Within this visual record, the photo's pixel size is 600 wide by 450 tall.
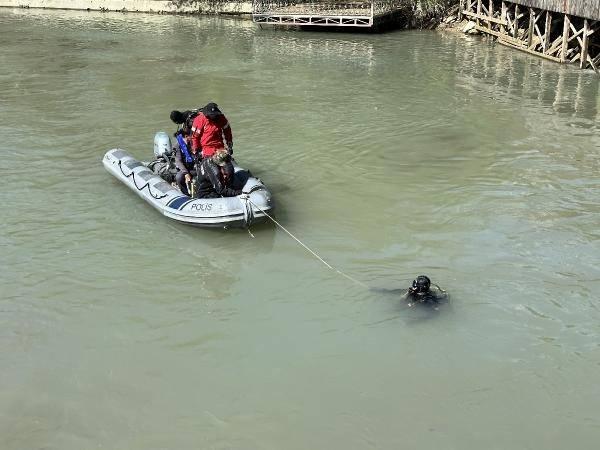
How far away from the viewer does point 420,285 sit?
7.80m

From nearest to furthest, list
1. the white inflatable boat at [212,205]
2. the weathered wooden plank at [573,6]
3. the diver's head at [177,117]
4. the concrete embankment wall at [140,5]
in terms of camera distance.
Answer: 1. the white inflatable boat at [212,205]
2. the diver's head at [177,117]
3. the weathered wooden plank at [573,6]
4. the concrete embankment wall at [140,5]

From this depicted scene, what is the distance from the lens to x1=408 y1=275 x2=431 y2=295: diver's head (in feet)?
25.5

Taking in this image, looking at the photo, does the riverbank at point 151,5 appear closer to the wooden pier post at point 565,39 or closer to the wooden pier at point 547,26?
the wooden pier at point 547,26

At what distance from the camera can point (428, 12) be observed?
103 ft

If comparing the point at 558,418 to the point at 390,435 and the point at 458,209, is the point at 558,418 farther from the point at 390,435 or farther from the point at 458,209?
the point at 458,209

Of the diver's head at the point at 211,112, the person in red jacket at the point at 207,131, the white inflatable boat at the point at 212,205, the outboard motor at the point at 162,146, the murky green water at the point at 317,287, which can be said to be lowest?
the murky green water at the point at 317,287

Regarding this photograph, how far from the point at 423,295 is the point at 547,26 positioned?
18.3m

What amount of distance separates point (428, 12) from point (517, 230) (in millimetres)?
23490

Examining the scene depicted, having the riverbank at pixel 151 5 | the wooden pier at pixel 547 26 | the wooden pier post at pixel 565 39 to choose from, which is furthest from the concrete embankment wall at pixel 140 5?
the wooden pier post at pixel 565 39

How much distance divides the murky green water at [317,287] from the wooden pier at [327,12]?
43.8 feet

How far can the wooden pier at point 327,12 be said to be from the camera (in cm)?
3003

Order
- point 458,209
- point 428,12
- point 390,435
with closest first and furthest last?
point 390,435, point 458,209, point 428,12

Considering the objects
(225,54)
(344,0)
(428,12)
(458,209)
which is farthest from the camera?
(344,0)

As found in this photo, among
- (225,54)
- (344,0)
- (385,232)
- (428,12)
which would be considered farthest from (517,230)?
(344,0)
